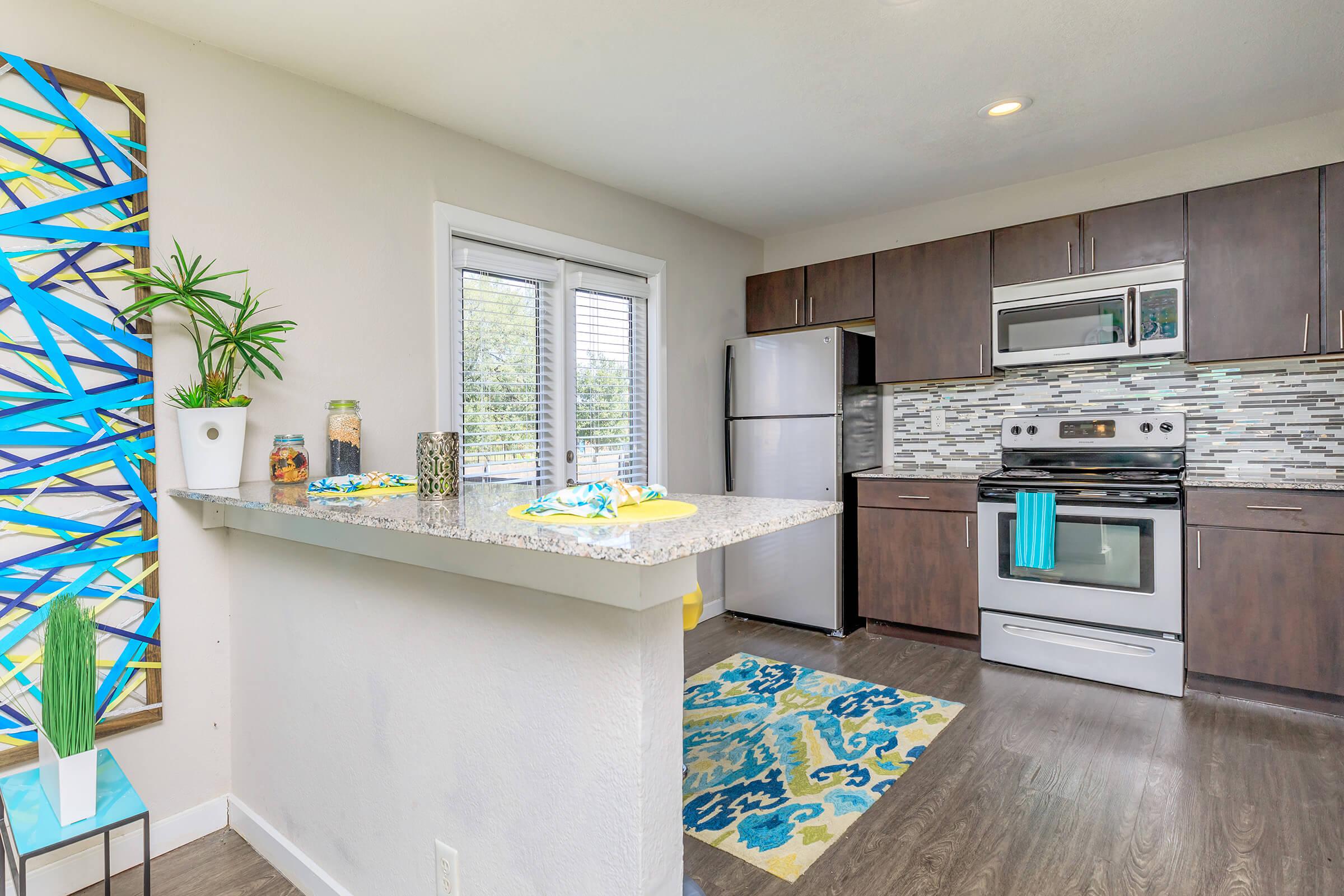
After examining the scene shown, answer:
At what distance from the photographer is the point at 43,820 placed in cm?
152

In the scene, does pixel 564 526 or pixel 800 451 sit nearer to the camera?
pixel 564 526

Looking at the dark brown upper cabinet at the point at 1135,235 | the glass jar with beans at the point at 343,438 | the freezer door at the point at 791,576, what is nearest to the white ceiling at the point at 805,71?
the dark brown upper cabinet at the point at 1135,235

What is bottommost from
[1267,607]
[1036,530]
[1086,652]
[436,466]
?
[1086,652]

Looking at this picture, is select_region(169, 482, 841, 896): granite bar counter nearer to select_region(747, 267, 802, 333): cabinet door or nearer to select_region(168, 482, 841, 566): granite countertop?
select_region(168, 482, 841, 566): granite countertop

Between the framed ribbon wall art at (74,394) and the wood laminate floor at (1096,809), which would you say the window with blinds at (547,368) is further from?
the wood laminate floor at (1096,809)

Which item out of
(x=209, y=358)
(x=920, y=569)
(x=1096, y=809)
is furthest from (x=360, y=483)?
(x=920, y=569)

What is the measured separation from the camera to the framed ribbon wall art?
71.2 inches

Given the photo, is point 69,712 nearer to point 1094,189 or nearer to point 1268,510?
point 1268,510

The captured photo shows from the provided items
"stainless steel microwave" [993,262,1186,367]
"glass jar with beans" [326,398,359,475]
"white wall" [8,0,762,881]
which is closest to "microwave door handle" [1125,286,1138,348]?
"stainless steel microwave" [993,262,1186,367]

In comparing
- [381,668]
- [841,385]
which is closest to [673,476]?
[841,385]

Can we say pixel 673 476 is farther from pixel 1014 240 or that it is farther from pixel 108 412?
pixel 108 412

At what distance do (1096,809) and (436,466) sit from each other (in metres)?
2.17

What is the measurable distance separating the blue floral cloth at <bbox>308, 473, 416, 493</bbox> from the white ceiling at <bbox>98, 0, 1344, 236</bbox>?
1374mm

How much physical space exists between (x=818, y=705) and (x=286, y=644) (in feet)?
6.62
